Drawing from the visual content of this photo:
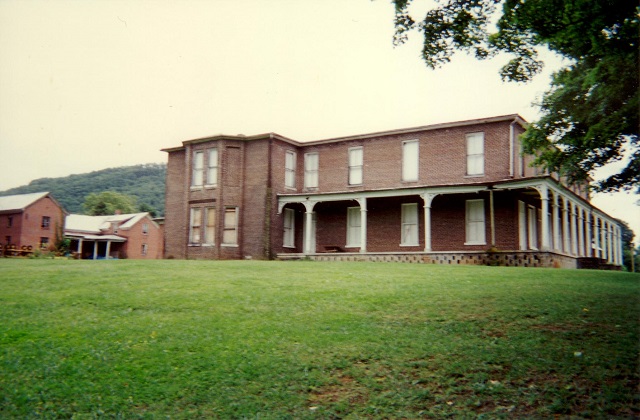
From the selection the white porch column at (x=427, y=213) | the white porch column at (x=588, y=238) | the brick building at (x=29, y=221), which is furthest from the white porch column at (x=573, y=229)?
the brick building at (x=29, y=221)

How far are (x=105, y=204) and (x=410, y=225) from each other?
87360 mm

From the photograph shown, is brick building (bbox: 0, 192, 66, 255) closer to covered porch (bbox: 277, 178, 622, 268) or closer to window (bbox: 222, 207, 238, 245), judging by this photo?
window (bbox: 222, 207, 238, 245)

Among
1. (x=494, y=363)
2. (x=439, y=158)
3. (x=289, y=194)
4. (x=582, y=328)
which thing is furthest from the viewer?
(x=289, y=194)

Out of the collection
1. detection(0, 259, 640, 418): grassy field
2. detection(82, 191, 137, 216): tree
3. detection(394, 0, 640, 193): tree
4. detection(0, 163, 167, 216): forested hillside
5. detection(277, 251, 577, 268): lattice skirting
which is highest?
detection(0, 163, 167, 216): forested hillside

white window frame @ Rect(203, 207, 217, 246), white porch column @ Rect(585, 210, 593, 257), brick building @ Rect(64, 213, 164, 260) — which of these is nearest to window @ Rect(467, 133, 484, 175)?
white porch column @ Rect(585, 210, 593, 257)

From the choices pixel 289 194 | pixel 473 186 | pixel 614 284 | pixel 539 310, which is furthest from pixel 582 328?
pixel 289 194

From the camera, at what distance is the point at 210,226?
98.7 ft

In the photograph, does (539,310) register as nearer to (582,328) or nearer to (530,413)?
(582,328)

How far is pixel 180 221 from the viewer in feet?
105

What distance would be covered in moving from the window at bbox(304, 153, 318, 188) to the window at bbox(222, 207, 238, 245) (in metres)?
4.47

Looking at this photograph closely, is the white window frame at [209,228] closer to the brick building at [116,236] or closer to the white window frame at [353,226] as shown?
the white window frame at [353,226]

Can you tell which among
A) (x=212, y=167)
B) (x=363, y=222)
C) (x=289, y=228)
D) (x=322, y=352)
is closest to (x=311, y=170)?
(x=289, y=228)

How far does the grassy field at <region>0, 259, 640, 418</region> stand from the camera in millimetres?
6789

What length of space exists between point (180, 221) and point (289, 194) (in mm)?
7295
